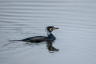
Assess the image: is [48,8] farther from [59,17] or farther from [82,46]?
[82,46]

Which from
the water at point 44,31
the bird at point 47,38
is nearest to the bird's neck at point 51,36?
the bird at point 47,38

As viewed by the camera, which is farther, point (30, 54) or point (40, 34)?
point (40, 34)

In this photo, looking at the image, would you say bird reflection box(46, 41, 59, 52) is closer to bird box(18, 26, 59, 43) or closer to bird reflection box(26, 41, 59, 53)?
bird reflection box(26, 41, 59, 53)

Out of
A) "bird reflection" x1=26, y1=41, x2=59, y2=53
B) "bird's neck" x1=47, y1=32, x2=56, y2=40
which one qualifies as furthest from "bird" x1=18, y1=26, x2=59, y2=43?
"bird reflection" x1=26, y1=41, x2=59, y2=53

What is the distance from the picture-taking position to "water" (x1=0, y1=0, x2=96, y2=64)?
1405 centimetres

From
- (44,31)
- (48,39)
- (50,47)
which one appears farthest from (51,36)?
(50,47)

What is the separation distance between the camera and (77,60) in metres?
13.8

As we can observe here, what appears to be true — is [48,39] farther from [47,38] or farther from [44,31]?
[44,31]

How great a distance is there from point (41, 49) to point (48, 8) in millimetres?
5889

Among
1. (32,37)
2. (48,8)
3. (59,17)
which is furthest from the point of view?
(48,8)

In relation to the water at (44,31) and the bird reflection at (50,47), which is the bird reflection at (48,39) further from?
the water at (44,31)

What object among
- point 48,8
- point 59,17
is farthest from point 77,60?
point 48,8

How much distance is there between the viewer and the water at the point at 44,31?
1405cm

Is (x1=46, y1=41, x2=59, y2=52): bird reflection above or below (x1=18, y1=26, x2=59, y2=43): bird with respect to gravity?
below
